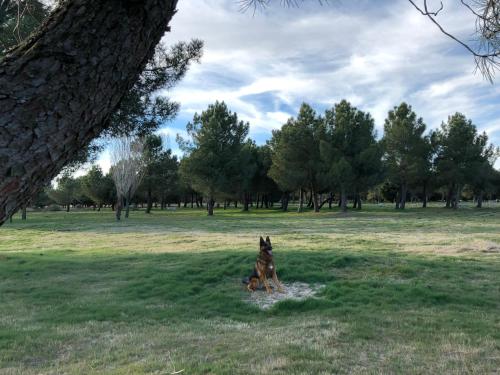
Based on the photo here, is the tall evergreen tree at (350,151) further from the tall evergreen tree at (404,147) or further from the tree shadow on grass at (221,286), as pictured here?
the tree shadow on grass at (221,286)

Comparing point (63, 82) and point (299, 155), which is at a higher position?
point (299, 155)

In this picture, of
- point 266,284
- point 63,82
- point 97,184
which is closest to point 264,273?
point 266,284

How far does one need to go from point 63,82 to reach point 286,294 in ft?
24.3

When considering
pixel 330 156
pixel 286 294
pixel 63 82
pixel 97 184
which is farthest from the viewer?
pixel 97 184

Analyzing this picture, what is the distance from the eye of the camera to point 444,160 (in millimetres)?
53281

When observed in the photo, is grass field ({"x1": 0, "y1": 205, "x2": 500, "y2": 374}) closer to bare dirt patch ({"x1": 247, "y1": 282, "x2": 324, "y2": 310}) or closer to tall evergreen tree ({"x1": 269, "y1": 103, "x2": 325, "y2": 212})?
bare dirt patch ({"x1": 247, "y1": 282, "x2": 324, "y2": 310})

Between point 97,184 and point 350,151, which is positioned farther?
point 97,184

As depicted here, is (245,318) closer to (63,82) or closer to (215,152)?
(63,82)

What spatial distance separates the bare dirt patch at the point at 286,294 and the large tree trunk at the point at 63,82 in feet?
20.8

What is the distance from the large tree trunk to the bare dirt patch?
635 centimetres

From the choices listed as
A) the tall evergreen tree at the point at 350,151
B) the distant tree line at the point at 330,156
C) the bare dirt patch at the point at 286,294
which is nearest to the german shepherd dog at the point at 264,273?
the bare dirt patch at the point at 286,294

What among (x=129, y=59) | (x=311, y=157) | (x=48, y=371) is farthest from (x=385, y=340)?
(x=311, y=157)

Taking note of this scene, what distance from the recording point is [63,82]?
149cm

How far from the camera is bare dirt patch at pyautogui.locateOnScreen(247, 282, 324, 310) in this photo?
7.82 metres
